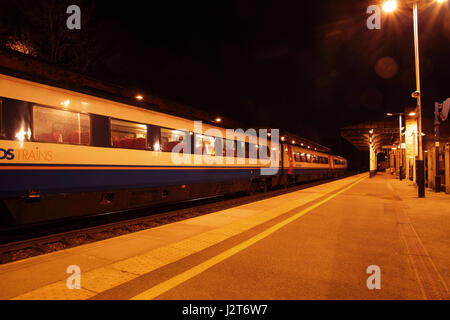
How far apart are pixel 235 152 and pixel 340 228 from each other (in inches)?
257

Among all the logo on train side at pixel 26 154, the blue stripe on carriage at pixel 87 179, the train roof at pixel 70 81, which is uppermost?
the train roof at pixel 70 81

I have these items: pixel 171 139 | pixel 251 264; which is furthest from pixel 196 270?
pixel 171 139

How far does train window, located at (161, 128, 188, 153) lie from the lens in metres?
8.60

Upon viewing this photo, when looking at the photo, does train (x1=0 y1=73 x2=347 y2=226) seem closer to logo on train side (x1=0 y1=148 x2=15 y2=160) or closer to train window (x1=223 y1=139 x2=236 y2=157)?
logo on train side (x1=0 y1=148 x2=15 y2=160)

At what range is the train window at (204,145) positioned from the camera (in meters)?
10.0

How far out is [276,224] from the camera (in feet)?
22.3

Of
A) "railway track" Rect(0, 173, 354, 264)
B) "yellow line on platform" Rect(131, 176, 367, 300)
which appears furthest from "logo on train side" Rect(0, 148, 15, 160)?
"yellow line on platform" Rect(131, 176, 367, 300)

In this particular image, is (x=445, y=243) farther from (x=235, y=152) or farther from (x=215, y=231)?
(x=235, y=152)

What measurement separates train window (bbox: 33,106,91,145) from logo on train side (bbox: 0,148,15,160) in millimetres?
544

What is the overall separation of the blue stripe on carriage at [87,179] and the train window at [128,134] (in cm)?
67

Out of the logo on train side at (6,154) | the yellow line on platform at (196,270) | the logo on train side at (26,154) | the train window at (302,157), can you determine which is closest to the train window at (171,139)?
the logo on train side at (26,154)

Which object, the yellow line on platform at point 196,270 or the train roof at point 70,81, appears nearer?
the yellow line on platform at point 196,270

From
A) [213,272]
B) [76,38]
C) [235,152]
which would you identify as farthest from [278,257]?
[76,38]

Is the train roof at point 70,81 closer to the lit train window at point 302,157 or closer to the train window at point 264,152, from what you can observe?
the train window at point 264,152
